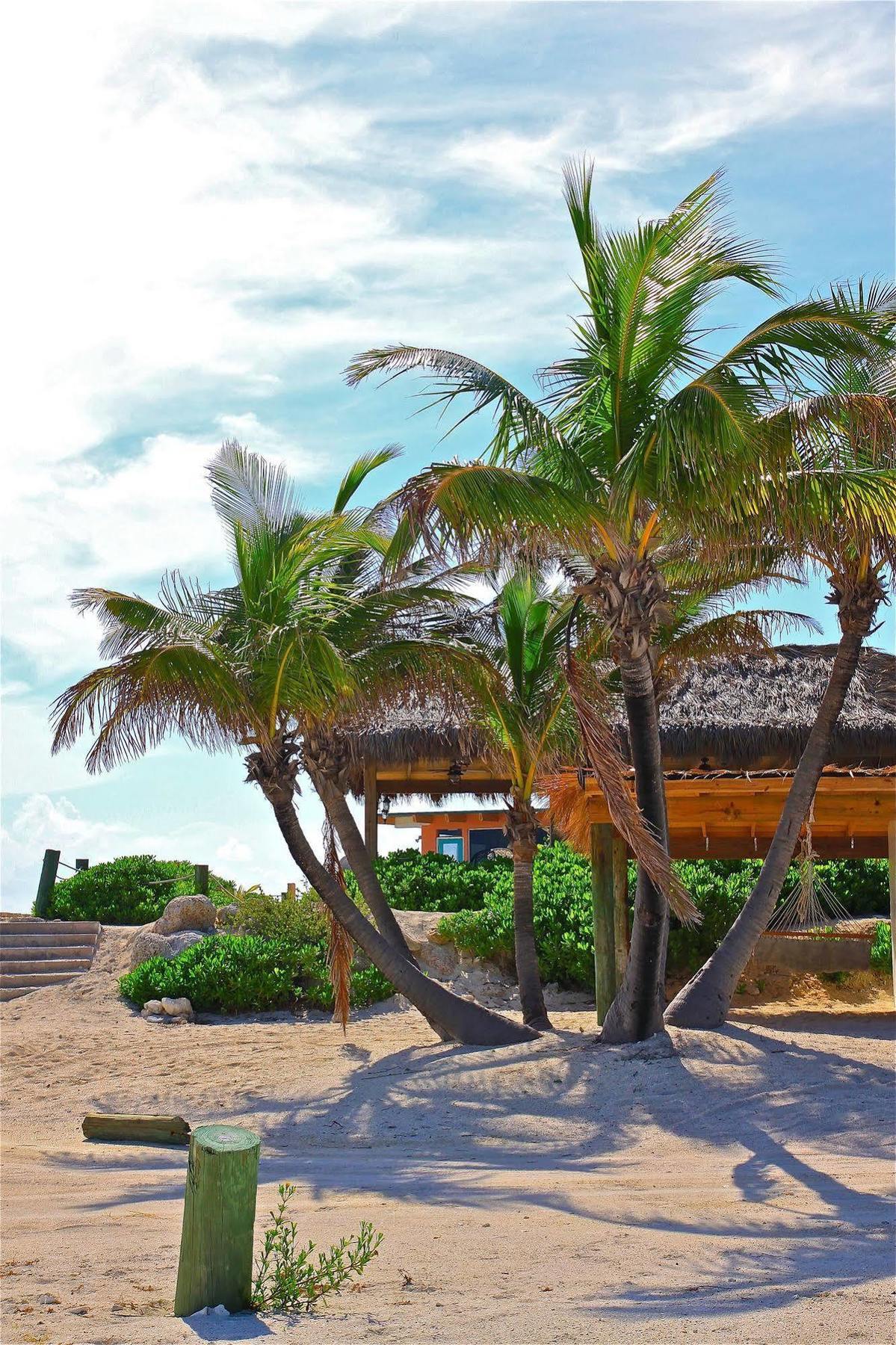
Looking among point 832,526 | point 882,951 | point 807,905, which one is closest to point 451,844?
point 882,951

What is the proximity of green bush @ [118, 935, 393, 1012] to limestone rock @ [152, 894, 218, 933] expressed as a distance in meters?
1.49

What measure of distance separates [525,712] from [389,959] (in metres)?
2.68

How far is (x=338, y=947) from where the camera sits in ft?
41.3

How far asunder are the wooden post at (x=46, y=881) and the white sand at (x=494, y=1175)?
5273 millimetres

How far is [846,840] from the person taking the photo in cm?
1344

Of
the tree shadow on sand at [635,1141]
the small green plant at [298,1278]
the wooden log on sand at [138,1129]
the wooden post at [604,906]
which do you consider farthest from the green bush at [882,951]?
the small green plant at [298,1278]

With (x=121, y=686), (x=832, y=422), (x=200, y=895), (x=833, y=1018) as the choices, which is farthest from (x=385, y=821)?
(x=832, y=422)

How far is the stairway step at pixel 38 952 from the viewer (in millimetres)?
16875

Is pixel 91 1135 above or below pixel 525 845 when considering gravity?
below

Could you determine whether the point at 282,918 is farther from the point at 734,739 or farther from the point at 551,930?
the point at 734,739

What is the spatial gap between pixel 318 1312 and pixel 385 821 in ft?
58.3

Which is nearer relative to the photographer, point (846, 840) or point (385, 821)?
point (846, 840)

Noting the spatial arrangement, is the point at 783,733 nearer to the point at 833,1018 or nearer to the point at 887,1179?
the point at 833,1018

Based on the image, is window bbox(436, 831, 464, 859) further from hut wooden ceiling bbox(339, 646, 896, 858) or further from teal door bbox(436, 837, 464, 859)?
hut wooden ceiling bbox(339, 646, 896, 858)
